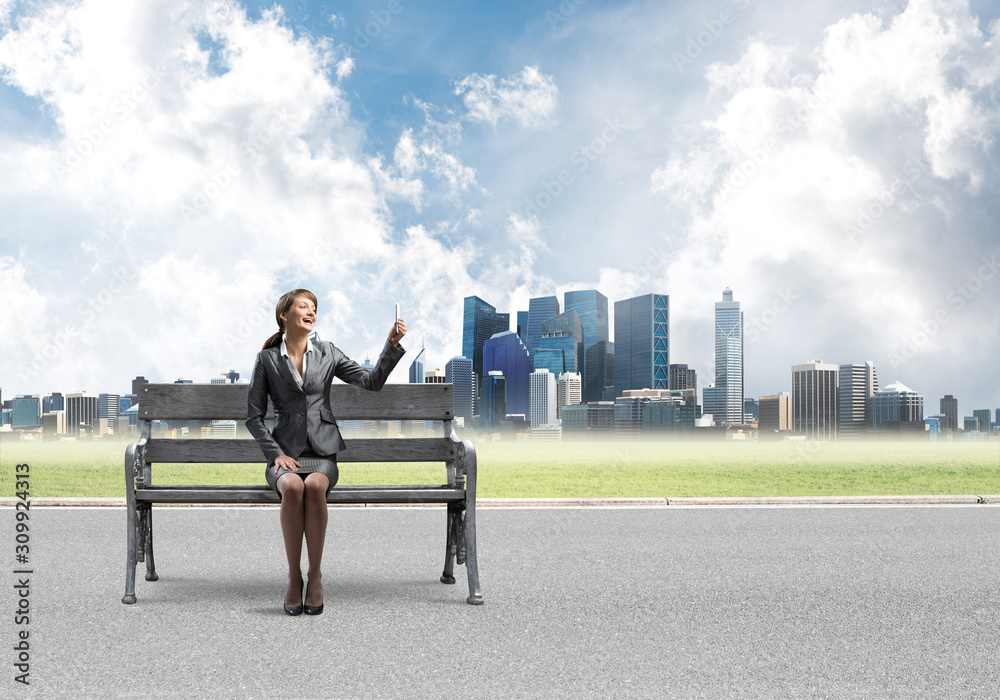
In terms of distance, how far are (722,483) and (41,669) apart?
1035 centimetres

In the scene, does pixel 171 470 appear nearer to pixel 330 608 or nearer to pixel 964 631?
pixel 330 608

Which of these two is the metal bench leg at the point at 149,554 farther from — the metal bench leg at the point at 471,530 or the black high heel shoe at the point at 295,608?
the metal bench leg at the point at 471,530

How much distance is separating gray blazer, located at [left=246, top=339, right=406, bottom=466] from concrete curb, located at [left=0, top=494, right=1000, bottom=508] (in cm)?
354

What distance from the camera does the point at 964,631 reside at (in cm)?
367

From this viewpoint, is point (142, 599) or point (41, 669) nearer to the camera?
point (41, 669)

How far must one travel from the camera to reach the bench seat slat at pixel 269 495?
4.19m

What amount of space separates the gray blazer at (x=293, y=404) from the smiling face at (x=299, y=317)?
0.42ft

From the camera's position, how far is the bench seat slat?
4.19 m

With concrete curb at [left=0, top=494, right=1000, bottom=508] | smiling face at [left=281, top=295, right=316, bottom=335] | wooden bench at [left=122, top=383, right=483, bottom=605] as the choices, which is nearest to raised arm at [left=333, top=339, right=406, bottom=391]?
smiling face at [left=281, top=295, right=316, bottom=335]

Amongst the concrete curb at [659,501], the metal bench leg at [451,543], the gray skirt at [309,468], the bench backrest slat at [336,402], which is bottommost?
the concrete curb at [659,501]

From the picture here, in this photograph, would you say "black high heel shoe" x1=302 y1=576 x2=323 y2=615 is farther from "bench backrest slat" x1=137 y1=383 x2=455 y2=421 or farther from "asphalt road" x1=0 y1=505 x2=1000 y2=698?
"bench backrest slat" x1=137 y1=383 x2=455 y2=421

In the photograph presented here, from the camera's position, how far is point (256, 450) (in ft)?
15.4

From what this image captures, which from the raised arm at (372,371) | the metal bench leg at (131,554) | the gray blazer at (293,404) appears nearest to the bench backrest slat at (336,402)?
the raised arm at (372,371)

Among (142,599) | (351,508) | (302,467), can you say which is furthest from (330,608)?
(351,508)
